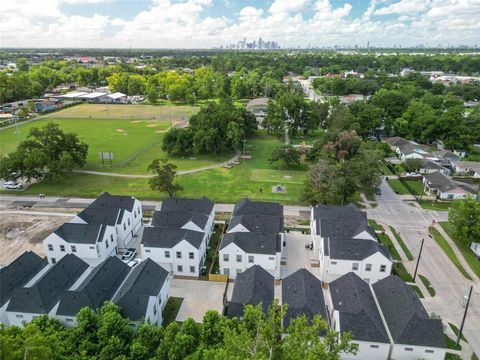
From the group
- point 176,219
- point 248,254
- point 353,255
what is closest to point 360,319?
point 353,255

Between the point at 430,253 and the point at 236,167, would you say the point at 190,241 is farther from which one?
the point at 236,167

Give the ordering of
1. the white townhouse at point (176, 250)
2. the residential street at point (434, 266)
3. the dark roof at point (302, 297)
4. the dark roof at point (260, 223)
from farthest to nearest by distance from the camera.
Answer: the dark roof at point (260, 223) → the white townhouse at point (176, 250) → the residential street at point (434, 266) → the dark roof at point (302, 297)

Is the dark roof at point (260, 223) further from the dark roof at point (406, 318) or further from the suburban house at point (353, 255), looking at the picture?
the dark roof at point (406, 318)

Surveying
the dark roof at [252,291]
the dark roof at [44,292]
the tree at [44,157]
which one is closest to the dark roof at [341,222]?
the dark roof at [252,291]

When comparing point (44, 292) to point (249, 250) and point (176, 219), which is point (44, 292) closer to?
point (176, 219)

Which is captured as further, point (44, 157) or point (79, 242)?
point (44, 157)

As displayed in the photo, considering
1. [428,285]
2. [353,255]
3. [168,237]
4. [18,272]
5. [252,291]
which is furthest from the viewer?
[168,237]
